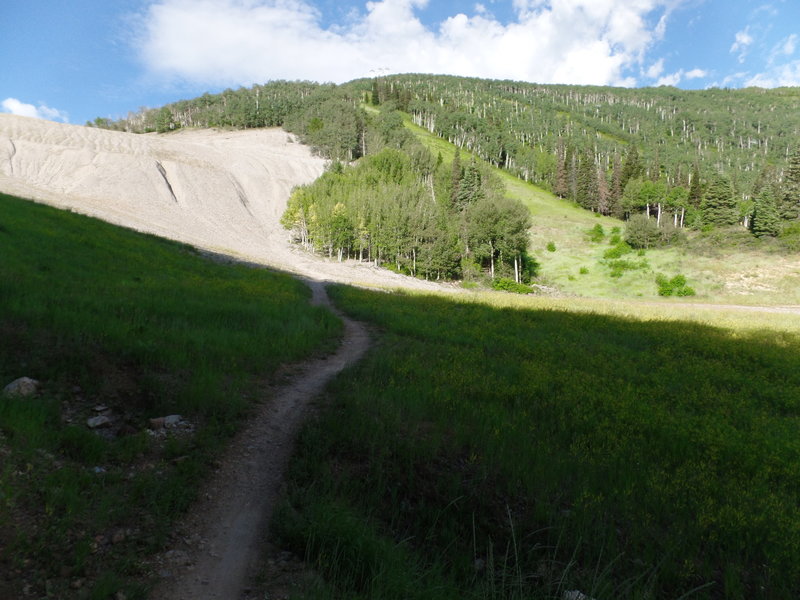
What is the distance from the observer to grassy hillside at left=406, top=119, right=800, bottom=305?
49.7 meters

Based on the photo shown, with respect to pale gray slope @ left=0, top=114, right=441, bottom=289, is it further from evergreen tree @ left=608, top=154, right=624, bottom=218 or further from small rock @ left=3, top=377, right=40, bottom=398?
Result: evergreen tree @ left=608, top=154, right=624, bottom=218

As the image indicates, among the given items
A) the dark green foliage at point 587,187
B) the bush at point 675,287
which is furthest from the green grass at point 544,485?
the dark green foliage at point 587,187

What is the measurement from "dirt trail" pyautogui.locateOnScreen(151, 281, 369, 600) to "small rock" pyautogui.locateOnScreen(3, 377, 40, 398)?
319cm

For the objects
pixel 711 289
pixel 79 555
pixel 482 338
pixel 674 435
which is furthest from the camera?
pixel 711 289

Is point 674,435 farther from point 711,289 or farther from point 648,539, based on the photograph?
point 711,289

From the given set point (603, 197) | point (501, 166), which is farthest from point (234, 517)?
point (501, 166)

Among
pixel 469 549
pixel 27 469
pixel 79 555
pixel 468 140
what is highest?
pixel 468 140

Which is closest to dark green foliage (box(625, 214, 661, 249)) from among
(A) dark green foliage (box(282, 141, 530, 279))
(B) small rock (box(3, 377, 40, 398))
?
(A) dark green foliage (box(282, 141, 530, 279))

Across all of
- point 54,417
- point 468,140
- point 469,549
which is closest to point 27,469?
point 54,417

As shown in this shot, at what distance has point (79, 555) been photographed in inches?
146

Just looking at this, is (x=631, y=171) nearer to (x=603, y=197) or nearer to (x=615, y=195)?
(x=615, y=195)

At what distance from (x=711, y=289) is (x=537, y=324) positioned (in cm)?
4926

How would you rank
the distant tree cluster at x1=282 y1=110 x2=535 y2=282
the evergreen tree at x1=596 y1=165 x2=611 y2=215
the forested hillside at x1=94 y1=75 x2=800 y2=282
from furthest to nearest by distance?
the evergreen tree at x1=596 y1=165 x2=611 y2=215, the forested hillside at x1=94 y1=75 x2=800 y2=282, the distant tree cluster at x1=282 y1=110 x2=535 y2=282

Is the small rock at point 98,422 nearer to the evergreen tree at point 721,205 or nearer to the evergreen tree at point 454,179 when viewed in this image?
the evergreen tree at point 454,179
